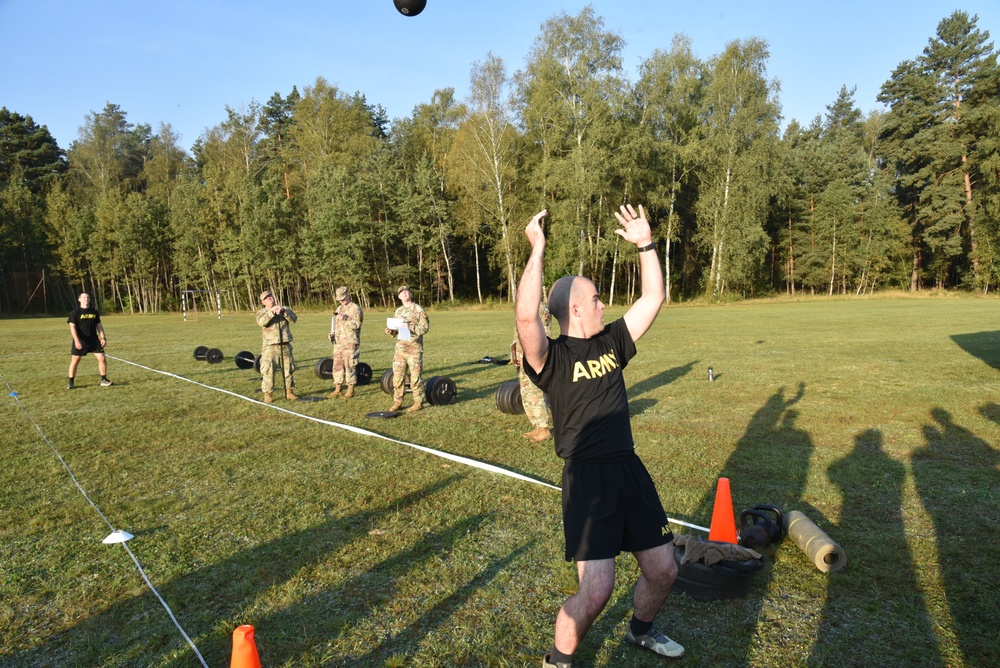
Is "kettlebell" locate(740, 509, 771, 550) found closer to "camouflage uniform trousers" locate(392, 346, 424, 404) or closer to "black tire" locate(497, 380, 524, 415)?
"black tire" locate(497, 380, 524, 415)

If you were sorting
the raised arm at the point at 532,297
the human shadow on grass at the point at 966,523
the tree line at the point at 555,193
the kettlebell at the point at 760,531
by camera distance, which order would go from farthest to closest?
the tree line at the point at 555,193, the kettlebell at the point at 760,531, the human shadow on grass at the point at 966,523, the raised arm at the point at 532,297

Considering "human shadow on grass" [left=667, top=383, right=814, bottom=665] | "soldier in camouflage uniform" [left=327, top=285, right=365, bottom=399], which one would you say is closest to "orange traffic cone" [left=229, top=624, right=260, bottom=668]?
"human shadow on grass" [left=667, top=383, right=814, bottom=665]

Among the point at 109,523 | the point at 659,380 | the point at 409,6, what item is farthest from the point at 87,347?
the point at 659,380

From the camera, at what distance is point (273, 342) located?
11.5m

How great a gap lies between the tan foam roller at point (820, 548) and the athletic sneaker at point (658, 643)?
1526 mm

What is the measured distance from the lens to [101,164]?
65.9m

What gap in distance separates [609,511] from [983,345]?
Answer: 1854cm

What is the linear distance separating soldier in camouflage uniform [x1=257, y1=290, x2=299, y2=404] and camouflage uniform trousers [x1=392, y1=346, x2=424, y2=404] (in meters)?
2.32

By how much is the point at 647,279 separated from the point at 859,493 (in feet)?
13.6

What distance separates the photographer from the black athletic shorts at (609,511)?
2.92 metres

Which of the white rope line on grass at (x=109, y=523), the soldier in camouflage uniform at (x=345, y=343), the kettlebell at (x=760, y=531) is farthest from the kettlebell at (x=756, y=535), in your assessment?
the soldier in camouflage uniform at (x=345, y=343)

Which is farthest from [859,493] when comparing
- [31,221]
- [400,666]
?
[31,221]

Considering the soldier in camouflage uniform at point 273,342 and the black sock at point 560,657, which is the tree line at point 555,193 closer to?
the soldier in camouflage uniform at point 273,342

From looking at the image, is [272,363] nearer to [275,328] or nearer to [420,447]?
[275,328]
